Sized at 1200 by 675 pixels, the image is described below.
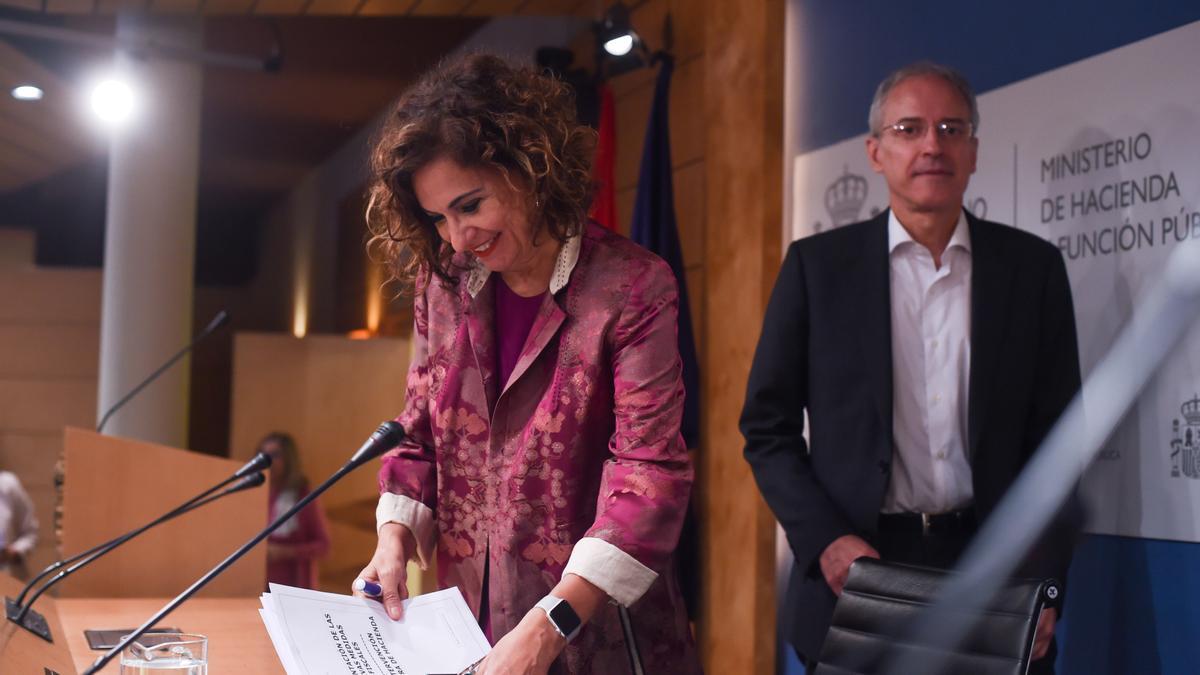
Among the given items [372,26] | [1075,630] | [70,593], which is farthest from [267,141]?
[1075,630]

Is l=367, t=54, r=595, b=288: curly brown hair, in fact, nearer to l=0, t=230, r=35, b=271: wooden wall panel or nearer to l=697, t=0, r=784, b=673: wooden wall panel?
l=697, t=0, r=784, b=673: wooden wall panel

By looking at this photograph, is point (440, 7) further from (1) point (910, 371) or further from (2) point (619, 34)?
(1) point (910, 371)

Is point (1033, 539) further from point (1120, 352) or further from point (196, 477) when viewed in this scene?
point (196, 477)

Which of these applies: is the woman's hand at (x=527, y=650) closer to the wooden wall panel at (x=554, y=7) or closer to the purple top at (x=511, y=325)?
the purple top at (x=511, y=325)

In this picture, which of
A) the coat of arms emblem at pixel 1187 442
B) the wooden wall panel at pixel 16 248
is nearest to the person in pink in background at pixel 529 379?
the coat of arms emblem at pixel 1187 442

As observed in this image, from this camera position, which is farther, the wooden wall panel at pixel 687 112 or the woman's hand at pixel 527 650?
the wooden wall panel at pixel 687 112

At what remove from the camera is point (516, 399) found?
1.63 metres

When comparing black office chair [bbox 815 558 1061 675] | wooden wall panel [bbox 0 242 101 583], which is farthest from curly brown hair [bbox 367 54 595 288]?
wooden wall panel [bbox 0 242 101 583]

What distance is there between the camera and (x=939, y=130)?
2.33 meters

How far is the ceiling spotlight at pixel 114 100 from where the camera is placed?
17.9ft

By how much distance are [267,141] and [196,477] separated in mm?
7190

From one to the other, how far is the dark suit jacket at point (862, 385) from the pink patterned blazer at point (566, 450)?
70 centimetres

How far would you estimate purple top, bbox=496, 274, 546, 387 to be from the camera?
5.53ft

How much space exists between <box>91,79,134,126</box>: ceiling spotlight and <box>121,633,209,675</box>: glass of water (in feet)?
14.3
